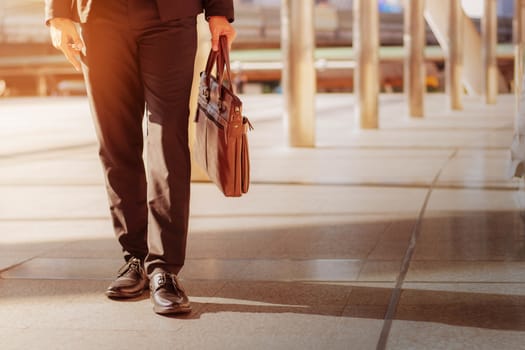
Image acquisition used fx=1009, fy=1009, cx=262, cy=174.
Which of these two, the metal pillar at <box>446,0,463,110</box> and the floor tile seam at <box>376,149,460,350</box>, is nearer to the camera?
the floor tile seam at <box>376,149,460,350</box>

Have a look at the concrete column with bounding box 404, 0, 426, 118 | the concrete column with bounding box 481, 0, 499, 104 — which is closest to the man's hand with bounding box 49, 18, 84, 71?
the concrete column with bounding box 404, 0, 426, 118

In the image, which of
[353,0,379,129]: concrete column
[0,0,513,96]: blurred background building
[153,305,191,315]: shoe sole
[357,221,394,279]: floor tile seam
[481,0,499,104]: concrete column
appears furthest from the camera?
[0,0,513,96]: blurred background building

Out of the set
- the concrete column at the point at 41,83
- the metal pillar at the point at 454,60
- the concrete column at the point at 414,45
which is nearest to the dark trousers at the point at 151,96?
the concrete column at the point at 414,45

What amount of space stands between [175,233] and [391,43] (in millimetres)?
57213

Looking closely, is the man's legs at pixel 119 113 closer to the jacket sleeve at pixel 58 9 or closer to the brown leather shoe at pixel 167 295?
the jacket sleeve at pixel 58 9

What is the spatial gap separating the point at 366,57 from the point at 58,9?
12909mm

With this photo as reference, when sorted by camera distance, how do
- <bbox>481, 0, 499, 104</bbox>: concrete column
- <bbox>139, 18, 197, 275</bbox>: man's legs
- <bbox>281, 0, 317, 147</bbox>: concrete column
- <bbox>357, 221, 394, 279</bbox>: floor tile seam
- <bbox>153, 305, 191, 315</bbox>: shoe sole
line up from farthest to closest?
<bbox>481, 0, 499, 104</bbox>: concrete column
<bbox>281, 0, 317, 147</bbox>: concrete column
<bbox>357, 221, 394, 279</bbox>: floor tile seam
<bbox>139, 18, 197, 275</bbox>: man's legs
<bbox>153, 305, 191, 315</bbox>: shoe sole

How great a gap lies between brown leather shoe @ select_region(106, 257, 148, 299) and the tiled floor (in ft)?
0.16

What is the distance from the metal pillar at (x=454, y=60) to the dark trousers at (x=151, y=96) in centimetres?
1933

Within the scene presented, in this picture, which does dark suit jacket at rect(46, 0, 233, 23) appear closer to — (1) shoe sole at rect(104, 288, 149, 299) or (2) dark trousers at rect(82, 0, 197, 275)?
(2) dark trousers at rect(82, 0, 197, 275)

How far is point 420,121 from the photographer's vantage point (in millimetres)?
17750

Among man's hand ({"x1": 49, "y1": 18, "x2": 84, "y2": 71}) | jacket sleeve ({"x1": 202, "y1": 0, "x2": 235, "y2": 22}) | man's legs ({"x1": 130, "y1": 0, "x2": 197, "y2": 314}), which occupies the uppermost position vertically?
jacket sleeve ({"x1": 202, "y1": 0, "x2": 235, "y2": 22})

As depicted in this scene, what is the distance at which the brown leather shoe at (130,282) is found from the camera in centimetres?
406

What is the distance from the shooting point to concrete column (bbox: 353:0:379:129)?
1600 cm
